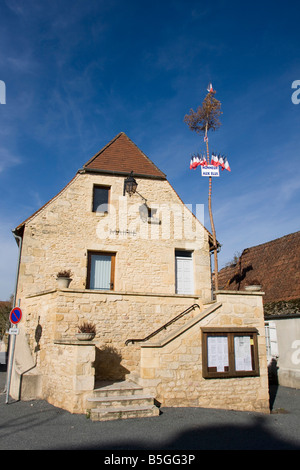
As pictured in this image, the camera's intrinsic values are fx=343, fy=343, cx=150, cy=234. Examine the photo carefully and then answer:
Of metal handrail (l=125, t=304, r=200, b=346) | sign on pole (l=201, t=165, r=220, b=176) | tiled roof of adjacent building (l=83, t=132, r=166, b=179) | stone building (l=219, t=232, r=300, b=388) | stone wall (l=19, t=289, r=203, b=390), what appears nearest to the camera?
stone wall (l=19, t=289, r=203, b=390)

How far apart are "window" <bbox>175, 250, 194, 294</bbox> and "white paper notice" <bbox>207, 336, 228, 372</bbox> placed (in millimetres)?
3979

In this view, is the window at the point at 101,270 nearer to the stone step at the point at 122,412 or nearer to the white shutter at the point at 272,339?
the stone step at the point at 122,412

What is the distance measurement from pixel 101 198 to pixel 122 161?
1806mm

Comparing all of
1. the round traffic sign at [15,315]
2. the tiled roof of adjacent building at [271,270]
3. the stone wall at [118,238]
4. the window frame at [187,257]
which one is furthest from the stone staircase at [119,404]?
the tiled roof of adjacent building at [271,270]

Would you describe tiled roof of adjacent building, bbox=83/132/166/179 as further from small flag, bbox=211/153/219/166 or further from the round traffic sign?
the round traffic sign

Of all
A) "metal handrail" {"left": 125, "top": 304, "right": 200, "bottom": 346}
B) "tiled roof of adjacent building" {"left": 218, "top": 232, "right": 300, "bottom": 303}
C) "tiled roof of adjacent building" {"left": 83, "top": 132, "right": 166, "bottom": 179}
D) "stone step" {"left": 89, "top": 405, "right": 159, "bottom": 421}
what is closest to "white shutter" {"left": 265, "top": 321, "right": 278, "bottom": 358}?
"tiled roof of adjacent building" {"left": 218, "top": 232, "right": 300, "bottom": 303}

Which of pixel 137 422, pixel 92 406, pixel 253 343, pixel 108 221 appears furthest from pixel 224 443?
pixel 108 221

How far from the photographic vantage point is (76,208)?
11930 mm

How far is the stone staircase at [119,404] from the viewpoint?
6.57m

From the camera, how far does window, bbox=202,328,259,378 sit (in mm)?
8000

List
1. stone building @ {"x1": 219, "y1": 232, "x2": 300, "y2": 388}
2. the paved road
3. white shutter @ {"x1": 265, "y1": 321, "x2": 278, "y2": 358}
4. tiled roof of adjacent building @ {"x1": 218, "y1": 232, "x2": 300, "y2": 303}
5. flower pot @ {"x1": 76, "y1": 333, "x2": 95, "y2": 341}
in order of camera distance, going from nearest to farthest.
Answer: the paved road
flower pot @ {"x1": 76, "y1": 333, "x2": 95, "y2": 341}
stone building @ {"x1": 219, "y1": 232, "x2": 300, "y2": 388}
white shutter @ {"x1": 265, "y1": 321, "x2": 278, "y2": 358}
tiled roof of adjacent building @ {"x1": 218, "y1": 232, "x2": 300, "y2": 303}

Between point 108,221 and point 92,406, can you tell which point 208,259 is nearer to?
point 108,221

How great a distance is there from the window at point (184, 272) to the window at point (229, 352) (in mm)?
3892

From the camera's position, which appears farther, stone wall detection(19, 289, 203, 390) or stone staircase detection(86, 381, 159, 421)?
stone wall detection(19, 289, 203, 390)
